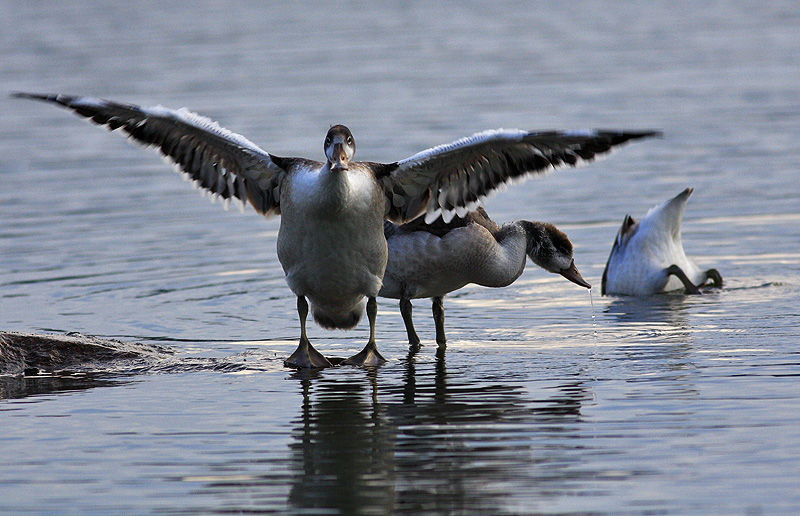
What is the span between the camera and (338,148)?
812 cm

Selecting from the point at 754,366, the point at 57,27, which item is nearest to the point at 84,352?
the point at 754,366

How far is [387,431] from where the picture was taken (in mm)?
7227

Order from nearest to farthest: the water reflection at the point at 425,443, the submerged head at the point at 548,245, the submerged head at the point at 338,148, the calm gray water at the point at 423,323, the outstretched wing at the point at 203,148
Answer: the water reflection at the point at 425,443 < the calm gray water at the point at 423,323 < the submerged head at the point at 338,148 < the outstretched wing at the point at 203,148 < the submerged head at the point at 548,245

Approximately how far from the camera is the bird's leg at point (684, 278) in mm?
11281

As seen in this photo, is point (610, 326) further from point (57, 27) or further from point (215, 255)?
point (57, 27)

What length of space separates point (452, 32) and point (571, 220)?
1855cm

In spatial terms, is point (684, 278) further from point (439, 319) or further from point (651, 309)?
point (439, 319)

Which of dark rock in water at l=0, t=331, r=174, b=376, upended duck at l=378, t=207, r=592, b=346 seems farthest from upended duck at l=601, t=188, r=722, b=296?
dark rock in water at l=0, t=331, r=174, b=376

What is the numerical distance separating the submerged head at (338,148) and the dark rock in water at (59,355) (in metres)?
Result: 2.15

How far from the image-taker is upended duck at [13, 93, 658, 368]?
27.9 feet

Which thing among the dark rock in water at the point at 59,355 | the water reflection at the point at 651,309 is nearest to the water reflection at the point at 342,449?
the dark rock in water at the point at 59,355

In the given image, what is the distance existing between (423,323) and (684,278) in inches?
102

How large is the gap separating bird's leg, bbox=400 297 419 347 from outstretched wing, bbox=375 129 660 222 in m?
0.73

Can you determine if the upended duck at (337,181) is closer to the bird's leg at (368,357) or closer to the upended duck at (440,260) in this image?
the bird's leg at (368,357)
